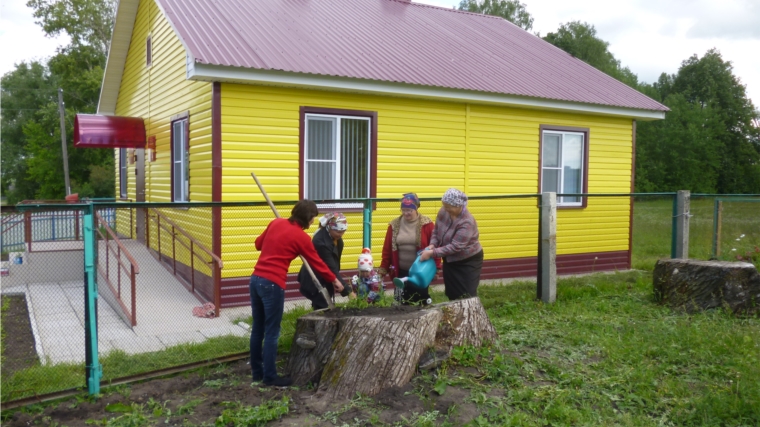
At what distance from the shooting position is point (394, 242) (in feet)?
21.1

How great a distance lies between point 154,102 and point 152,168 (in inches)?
50.2

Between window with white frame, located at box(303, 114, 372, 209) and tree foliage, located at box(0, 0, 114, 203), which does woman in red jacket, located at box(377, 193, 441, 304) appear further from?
tree foliage, located at box(0, 0, 114, 203)

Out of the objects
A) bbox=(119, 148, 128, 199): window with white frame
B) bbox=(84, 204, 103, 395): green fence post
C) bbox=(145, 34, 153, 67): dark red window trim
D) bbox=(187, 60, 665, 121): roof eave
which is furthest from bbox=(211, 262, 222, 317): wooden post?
bbox=(119, 148, 128, 199): window with white frame

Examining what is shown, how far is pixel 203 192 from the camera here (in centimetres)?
877

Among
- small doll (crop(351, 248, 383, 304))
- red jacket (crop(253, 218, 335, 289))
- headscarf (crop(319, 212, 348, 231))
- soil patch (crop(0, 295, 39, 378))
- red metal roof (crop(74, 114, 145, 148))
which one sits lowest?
soil patch (crop(0, 295, 39, 378))

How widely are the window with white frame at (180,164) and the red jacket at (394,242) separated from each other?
4.39 m

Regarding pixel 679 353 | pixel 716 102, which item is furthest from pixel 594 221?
pixel 716 102

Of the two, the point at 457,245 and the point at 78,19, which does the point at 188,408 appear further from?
the point at 78,19

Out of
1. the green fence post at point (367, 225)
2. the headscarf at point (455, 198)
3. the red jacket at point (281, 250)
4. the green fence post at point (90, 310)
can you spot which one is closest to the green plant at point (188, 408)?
the green fence post at point (90, 310)

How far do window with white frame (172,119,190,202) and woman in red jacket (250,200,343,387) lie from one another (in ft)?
16.4

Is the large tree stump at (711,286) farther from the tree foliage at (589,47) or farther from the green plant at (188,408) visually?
the tree foliage at (589,47)

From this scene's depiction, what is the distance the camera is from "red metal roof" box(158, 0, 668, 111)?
8.76 meters

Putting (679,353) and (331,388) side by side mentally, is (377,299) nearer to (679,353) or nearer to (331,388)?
(331,388)

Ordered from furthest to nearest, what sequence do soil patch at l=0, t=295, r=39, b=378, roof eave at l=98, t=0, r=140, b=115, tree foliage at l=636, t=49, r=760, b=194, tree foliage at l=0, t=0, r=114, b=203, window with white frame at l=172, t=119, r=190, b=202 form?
tree foliage at l=636, t=49, r=760, b=194 < tree foliage at l=0, t=0, r=114, b=203 < roof eave at l=98, t=0, r=140, b=115 < window with white frame at l=172, t=119, r=190, b=202 < soil patch at l=0, t=295, r=39, b=378
